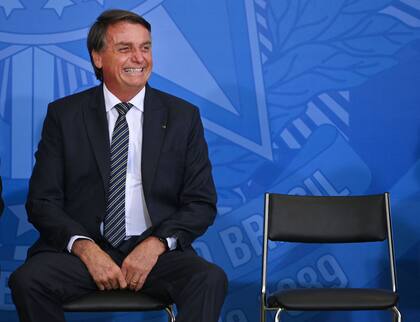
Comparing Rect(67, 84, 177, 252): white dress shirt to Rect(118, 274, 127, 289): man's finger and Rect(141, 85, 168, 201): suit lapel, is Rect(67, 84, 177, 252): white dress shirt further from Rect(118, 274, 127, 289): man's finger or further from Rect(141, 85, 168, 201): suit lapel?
Rect(118, 274, 127, 289): man's finger

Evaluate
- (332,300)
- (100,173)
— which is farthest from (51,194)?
(332,300)

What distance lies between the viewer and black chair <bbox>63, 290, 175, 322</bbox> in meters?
3.06

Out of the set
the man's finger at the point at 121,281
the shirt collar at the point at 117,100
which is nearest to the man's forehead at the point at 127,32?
the shirt collar at the point at 117,100

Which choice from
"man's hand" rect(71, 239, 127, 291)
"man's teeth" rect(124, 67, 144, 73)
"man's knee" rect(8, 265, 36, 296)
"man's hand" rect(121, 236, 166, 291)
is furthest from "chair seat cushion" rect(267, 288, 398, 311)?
"man's teeth" rect(124, 67, 144, 73)

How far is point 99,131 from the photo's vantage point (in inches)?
138

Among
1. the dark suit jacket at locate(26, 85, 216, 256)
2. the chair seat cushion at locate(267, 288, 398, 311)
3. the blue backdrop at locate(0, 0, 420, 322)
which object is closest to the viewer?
the chair seat cushion at locate(267, 288, 398, 311)

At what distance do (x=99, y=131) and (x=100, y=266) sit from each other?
2.09ft

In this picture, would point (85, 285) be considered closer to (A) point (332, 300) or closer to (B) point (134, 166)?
(B) point (134, 166)

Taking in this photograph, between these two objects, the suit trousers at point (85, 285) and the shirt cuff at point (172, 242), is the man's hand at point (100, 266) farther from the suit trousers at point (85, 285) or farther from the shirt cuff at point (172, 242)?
the shirt cuff at point (172, 242)

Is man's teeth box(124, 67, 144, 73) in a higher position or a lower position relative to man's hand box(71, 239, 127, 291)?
higher

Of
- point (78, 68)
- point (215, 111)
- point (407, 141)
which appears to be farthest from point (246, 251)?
point (78, 68)

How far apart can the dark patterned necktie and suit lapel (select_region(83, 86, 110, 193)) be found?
0.03 m

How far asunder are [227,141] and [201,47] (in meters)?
0.51

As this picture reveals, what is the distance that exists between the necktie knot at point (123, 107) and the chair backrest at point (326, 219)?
2.58 ft
